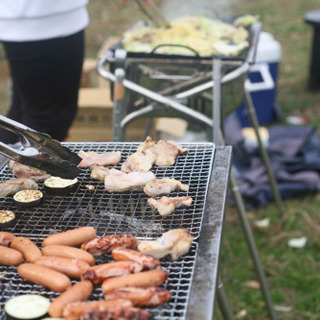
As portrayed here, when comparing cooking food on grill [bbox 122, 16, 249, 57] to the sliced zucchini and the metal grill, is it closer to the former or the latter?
the metal grill

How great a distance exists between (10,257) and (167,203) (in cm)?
62

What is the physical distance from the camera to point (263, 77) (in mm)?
6148

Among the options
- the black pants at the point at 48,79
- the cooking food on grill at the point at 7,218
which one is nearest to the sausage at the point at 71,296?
the cooking food on grill at the point at 7,218

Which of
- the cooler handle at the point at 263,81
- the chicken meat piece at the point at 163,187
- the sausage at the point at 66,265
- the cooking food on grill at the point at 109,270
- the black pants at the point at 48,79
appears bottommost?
the cooler handle at the point at 263,81

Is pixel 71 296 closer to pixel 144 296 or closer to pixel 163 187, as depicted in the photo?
pixel 144 296

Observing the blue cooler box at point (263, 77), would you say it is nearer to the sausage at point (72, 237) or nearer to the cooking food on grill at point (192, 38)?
the cooking food on grill at point (192, 38)

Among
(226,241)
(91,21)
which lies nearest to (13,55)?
(226,241)

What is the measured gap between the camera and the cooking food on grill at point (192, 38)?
3621mm

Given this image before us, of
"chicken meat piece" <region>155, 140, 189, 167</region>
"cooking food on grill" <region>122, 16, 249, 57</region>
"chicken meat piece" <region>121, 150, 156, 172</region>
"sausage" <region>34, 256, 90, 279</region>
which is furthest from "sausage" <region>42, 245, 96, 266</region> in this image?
"cooking food on grill" <region>122, 16, 249, 57</region>

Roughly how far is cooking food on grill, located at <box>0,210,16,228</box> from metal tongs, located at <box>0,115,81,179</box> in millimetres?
234

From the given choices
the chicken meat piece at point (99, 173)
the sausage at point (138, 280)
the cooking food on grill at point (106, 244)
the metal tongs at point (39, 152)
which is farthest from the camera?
the chicken meat piece at point (99, 173)

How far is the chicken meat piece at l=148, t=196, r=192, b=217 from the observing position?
2.00 metres

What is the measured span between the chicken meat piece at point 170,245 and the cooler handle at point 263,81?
4.58m

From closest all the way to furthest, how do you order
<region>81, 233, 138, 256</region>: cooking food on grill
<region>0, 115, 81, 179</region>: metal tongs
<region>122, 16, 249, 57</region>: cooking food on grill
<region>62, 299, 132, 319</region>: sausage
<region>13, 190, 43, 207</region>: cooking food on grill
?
1. <region>62, 299, 132, 319</region>: sausage
2. <region>81, 233, 138, 256</region>: cooking food on grill
3. <region>0, 115, 81, 179</region>: metal tongs
4. <region>13, 190, 43, 207</region>: cooking food on grill
5. <region>122, 16, 249, 57</region>: cooking food on grill
